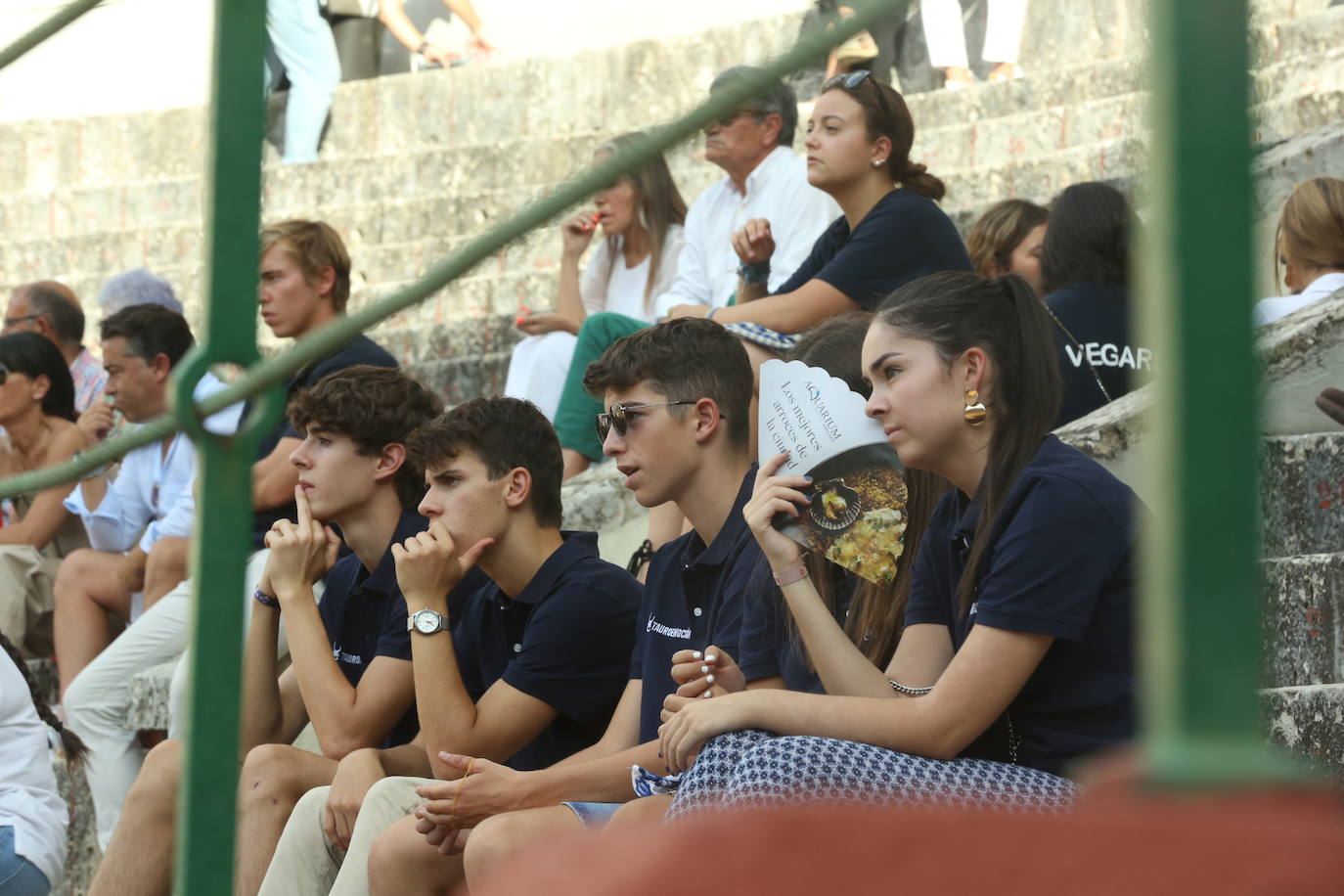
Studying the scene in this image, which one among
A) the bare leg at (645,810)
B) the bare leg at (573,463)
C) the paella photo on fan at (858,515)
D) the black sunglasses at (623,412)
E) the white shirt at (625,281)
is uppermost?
the white shirt at (625,281)

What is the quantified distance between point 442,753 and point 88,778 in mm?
2027

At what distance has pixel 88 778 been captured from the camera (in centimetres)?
477

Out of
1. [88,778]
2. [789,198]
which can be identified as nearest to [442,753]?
[88,778]

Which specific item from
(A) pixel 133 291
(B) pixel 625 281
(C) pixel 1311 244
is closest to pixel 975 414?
(C) pixel 1311 244

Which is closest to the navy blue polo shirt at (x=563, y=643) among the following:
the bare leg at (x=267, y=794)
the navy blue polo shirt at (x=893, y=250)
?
the bare leg at (x=267, y=794)

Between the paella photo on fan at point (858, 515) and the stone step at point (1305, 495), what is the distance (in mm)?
1036

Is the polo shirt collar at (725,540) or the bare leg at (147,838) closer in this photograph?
the polo shirt collar at (725,540)

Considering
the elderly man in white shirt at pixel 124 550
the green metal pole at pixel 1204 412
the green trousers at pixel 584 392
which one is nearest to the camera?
the green metal pole at pixel 1204 412

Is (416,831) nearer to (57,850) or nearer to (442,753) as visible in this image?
→ (442,753)

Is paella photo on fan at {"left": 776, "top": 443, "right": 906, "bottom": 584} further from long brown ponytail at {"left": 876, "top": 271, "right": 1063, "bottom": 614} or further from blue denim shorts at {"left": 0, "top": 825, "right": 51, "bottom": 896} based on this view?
blue denim shorts at {"left": 0, "top": 825, "right": 51, "bottom": 896}

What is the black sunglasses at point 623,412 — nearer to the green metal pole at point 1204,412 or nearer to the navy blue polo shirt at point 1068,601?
the navy blue polo shirt at point 1068,601

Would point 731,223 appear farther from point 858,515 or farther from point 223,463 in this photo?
point 223,463

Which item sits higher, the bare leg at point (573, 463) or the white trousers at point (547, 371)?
the white trousers at point (547, 371)

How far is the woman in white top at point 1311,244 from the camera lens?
4.30 meters
